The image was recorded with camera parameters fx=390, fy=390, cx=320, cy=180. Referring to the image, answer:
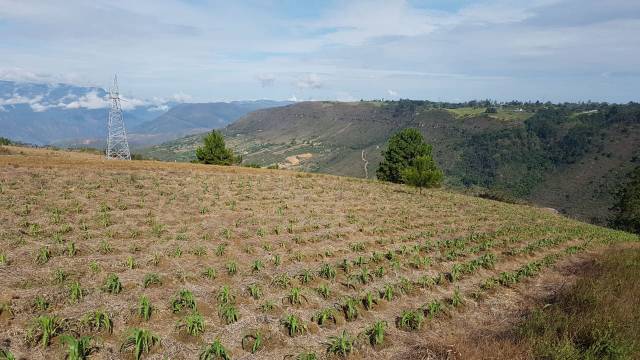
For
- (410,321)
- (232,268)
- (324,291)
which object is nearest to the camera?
(410,321)

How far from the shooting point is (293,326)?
11.1m

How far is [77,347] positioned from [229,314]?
3901 millimetres

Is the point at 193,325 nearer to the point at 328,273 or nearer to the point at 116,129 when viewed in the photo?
the point at 328,273

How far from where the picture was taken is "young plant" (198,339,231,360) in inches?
372

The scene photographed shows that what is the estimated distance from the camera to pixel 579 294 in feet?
45.8

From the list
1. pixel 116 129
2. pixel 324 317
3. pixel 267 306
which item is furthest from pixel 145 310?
pixel 116 129

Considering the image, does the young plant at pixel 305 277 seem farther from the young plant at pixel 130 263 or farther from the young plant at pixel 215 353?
the young plant at pixel 130 263

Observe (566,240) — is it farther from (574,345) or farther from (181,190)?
(181,190)

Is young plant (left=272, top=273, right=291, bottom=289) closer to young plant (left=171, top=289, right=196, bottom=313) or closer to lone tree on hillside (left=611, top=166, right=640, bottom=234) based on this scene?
young plant (left=171, top=289, right=196, bottom=313)

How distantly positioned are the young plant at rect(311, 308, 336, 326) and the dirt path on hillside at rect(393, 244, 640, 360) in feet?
8.26

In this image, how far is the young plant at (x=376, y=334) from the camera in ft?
36.1

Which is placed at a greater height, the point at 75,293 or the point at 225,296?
the point at 75,293

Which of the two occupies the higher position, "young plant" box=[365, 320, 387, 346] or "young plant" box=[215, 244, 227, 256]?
"young plant" box=[215, 244, 227, 256]

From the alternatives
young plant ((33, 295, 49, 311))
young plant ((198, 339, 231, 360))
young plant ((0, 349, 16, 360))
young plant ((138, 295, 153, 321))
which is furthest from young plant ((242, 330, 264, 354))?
Result: young plant ((33, 295, 49, 311))
